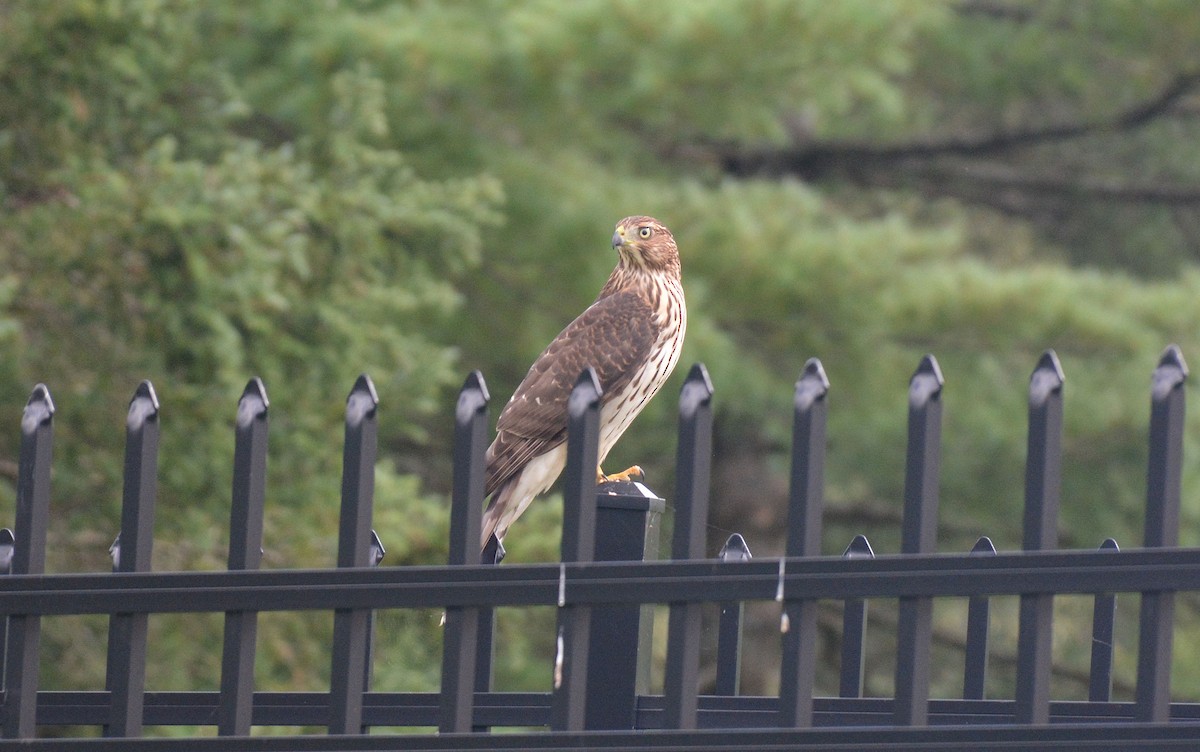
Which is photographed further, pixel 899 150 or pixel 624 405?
pixel 899 150

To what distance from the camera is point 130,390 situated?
6777mm

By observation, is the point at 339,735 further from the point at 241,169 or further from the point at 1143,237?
the point at 1143,237

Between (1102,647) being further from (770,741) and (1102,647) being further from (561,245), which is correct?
(561,245)

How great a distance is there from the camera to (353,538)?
2268 mm

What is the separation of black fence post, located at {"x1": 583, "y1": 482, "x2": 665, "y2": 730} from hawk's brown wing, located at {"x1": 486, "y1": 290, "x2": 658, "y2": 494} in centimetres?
168

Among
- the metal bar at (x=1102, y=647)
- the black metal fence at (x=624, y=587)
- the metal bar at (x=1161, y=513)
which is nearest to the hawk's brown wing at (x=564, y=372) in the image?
the black metal fence at (x=624, y=587)

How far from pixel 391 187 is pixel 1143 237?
8603mm

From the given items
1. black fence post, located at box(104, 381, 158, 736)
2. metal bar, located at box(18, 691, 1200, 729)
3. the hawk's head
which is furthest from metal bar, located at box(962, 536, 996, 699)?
the hawk's head

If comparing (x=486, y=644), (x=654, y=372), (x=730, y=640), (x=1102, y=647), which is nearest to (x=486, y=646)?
(x=486, y=644)

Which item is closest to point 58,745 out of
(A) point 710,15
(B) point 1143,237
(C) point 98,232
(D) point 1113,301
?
(C) point 98,232

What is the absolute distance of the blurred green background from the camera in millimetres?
6652

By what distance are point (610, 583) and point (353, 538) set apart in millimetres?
402

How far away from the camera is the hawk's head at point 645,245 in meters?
5.01

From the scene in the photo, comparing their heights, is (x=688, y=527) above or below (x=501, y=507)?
below
